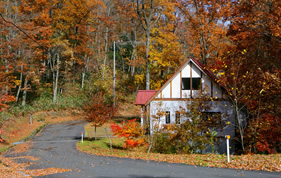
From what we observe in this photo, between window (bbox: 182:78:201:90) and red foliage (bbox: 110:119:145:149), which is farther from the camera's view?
window (bbox: 182:78:201:90)

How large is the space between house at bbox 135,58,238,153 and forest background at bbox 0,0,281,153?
1.25 meters

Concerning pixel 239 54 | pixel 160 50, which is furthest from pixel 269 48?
pixel 160 50

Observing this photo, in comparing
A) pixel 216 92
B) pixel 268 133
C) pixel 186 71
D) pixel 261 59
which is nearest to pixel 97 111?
pixel 186 71

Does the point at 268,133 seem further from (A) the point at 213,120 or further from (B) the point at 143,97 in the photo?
(B) the point at 143,97

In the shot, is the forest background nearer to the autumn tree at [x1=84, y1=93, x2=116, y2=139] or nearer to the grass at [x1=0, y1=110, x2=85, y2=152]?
the grass at [x1=0, y1=110, x2=85, y2=152]

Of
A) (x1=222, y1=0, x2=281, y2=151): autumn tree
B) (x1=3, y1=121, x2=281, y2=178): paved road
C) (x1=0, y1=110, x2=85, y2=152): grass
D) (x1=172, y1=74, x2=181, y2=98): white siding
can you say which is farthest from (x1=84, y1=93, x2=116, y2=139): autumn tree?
(x1=222, y1=0, x2=281, y2=151): autumn tree

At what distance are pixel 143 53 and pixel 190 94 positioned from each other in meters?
17.1

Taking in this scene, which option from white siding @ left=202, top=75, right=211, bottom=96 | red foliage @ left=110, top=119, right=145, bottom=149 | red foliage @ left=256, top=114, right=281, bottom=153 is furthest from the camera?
white siding @ left=202, top=75, right=211, bottom=96

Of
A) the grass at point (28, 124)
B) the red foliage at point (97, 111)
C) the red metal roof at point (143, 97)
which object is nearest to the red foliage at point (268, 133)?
the red metal roof at point (143, 97)

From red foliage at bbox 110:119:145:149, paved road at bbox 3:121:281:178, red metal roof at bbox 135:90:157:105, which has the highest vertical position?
red metal roof at bbox 135:90:157:105

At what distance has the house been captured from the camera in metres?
19.5

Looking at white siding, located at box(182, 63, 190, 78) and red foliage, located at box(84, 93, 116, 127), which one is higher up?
white siding, located at box(182, 63, 190, 78)

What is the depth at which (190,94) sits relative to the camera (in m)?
20.6

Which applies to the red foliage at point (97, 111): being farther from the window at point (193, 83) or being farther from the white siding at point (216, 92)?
the white siding at point (216, 92)
